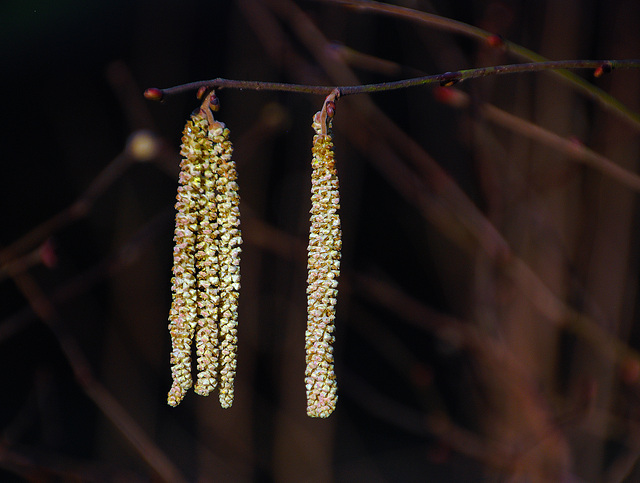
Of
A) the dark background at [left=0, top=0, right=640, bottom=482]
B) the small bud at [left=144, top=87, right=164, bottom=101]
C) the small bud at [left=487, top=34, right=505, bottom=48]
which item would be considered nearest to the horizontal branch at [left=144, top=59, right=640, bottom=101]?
the small bud at [left=144, top=87, right=164, bottom=101]

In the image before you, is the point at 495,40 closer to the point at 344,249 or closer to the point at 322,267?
the point at 322,267

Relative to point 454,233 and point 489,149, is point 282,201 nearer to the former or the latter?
point 454,233

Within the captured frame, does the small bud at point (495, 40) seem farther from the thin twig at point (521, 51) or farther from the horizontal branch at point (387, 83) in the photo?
the horizontal branch at point (387, 83)

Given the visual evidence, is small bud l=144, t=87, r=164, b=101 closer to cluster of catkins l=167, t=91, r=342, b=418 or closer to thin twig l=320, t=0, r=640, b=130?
cluster of catkins l=167, t=91, r=342, b=418

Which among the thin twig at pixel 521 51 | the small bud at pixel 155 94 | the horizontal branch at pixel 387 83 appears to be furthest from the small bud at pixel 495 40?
the small bud at pixel 155 94

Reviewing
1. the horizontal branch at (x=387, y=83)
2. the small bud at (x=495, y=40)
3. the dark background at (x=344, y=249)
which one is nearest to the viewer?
the horizontal branch at (x=387, y=83)

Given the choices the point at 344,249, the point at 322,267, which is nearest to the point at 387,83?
the point at 322,267

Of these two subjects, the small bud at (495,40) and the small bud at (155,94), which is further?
the small bud at (495,40)

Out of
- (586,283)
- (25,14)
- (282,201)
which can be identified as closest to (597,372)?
(586,283)
